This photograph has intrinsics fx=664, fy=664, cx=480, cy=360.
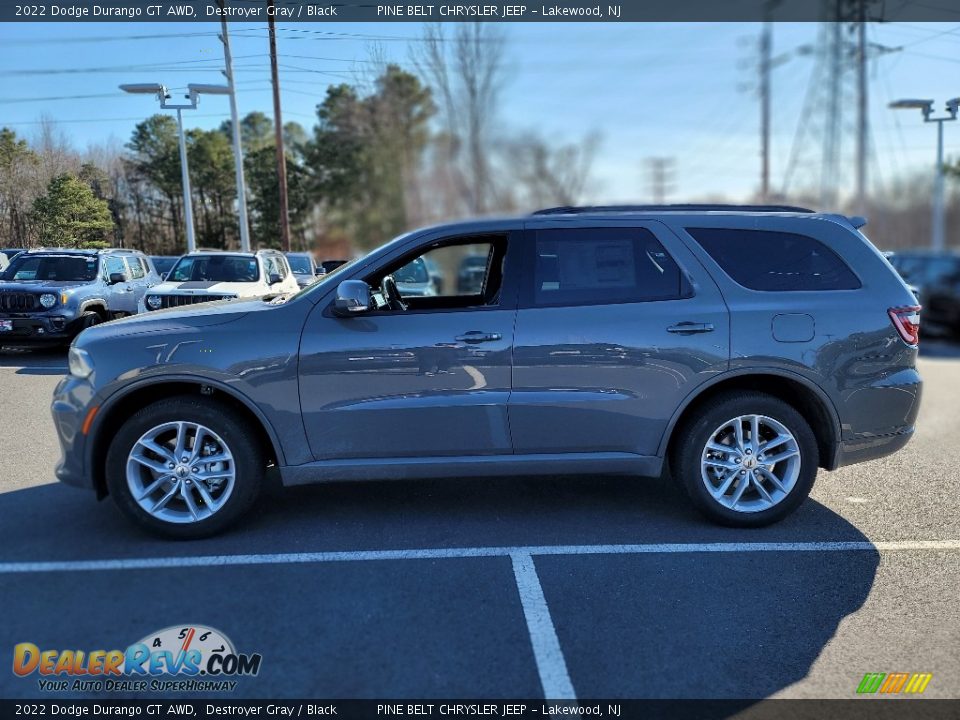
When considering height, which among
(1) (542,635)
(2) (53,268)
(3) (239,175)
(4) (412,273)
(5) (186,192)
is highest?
(3) (239,175)

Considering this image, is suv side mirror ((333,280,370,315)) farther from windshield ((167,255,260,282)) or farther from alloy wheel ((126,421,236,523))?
windshield ((167,255,260,282))

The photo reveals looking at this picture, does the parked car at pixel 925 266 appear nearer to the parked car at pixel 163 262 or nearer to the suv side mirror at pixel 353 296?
the suv side mirror at pixel 353 296

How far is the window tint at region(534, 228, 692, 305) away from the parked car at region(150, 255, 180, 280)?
868 cm

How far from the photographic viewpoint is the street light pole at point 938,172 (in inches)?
358

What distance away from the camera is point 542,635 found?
9.41 ft

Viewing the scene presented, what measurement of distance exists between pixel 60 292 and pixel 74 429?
7.47 metres

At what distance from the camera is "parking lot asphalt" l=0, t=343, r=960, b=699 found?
8.67 feet

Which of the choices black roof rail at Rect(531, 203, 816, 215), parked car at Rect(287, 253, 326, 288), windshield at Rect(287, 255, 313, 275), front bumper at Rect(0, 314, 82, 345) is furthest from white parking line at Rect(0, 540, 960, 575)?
front bumper at Rect(0, 314, 82, 345)

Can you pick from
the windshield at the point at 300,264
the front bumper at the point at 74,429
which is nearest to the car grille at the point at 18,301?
the windshield at the point at 300,264

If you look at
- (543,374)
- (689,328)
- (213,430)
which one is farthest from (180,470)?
(689,328)

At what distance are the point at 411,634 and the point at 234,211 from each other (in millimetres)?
9971

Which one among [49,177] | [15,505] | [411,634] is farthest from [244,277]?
[411,634]

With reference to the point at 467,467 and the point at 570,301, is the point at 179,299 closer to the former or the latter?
the point at 467,467

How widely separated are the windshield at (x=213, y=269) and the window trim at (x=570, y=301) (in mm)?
7586
